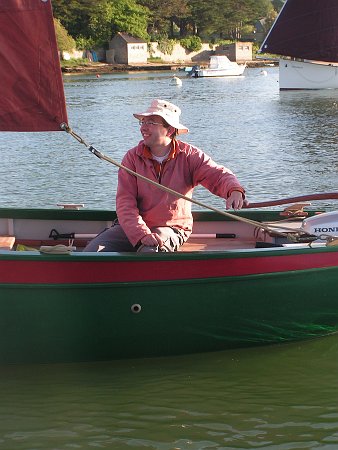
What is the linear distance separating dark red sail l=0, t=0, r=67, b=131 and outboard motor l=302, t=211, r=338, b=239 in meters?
1.96

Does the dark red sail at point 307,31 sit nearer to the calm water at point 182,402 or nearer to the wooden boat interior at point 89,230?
the wooden boat interior at point 89,230

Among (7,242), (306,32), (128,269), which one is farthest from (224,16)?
(128,269)

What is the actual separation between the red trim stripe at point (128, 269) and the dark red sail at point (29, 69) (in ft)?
3.05

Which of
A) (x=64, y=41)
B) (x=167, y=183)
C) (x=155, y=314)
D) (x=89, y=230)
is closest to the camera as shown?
(x=155, y=314)

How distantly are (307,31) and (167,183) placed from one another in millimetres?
23985

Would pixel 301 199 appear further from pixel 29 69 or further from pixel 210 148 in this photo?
pixel 210 148

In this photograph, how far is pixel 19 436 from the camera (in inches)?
219

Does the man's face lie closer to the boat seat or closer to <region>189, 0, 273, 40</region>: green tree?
the boat seat

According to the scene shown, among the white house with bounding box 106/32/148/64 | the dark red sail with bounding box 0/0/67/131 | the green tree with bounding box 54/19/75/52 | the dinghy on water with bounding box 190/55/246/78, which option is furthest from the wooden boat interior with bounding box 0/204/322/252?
the white house with bounding box 106/32/148/64

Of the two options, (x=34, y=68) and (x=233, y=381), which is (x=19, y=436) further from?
(x=34, y=68)

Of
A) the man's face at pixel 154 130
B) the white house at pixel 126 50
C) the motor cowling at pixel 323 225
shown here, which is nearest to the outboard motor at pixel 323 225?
the motor cowling at pixel 323 225

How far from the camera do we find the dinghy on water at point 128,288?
5.88 m

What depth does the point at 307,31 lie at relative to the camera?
29266 millimetres

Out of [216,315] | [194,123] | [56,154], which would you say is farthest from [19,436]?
[194,123]
